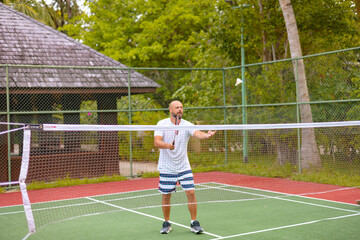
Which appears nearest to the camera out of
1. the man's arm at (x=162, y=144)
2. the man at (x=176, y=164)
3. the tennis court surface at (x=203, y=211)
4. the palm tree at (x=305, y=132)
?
the man's arm at (x=162, y=144)

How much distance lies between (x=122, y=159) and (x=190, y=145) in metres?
1.90

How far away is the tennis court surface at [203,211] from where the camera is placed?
7.39 meters

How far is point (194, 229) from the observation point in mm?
7262

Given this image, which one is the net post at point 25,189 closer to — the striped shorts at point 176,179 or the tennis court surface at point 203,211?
the tennis court surface at point 203,211

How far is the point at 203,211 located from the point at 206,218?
2.03ft

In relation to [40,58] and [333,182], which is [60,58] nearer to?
[40,58]

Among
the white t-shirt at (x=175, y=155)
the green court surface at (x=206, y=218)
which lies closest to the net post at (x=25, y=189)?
the green court surface at (x=206, y=218)

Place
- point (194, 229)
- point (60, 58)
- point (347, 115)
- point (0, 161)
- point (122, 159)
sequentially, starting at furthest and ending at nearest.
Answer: point (60, 58) → point (122, 159) → point (0, 161) → point (347, 115) → point (194, 229)

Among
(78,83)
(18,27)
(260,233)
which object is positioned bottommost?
(260,233)

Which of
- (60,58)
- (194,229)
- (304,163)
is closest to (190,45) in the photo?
(60,58)

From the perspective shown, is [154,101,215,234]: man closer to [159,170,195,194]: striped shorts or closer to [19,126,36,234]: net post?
[159,170,195,194]: striped shorts

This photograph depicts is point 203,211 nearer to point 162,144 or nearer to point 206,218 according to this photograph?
point 206,218

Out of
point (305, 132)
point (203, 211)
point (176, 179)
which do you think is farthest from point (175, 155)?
point (305, 132)

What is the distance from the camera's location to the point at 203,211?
907 cm
